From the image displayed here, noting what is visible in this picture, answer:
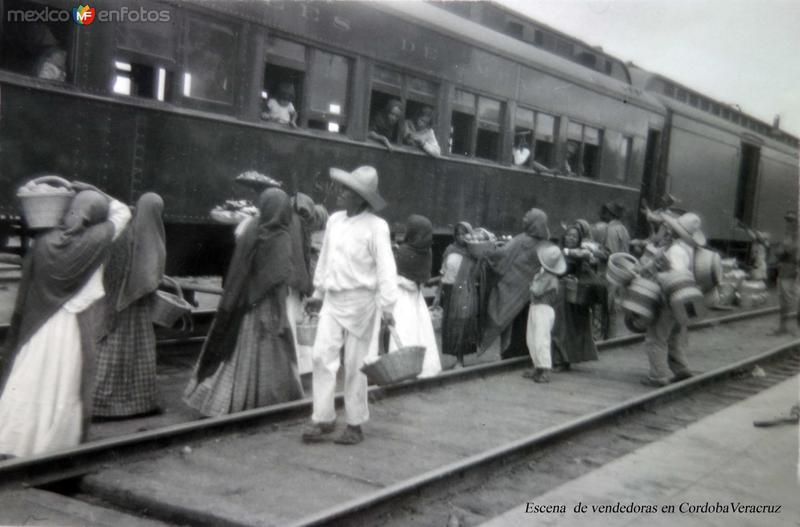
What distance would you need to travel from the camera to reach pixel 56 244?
460 centimetres

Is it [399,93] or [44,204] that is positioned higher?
[399,93]

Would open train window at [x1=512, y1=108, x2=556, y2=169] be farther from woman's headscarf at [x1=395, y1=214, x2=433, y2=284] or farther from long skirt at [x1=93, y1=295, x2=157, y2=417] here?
long skirt at [x1=93, y1=295, x2=157, y2=417]

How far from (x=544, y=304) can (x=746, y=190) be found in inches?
517

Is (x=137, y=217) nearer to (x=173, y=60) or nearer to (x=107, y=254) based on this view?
(x=107, y=254)

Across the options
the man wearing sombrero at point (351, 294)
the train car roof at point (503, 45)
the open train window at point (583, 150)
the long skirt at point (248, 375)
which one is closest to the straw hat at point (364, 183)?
the man wearing sombrero at point (351, 294)

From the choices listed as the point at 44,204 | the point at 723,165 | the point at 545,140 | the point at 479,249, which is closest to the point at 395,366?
the point at 44,204

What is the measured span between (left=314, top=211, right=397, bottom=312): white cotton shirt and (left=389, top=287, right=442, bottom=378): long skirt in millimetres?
1846

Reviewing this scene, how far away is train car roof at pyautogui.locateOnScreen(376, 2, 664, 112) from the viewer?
32.5 feet

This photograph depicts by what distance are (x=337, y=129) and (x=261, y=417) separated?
4.13 meters

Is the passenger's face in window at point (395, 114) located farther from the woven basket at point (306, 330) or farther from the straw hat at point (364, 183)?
the straw hat at point (364, 183)

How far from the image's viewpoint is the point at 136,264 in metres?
5.74

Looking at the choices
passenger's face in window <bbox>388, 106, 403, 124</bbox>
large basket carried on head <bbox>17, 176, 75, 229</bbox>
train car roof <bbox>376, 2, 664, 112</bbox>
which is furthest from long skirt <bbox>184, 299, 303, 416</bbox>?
train car roof <bbox>376, 2, 664, 112</bbox>

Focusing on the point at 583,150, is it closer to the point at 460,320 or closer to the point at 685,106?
the point at 685,106

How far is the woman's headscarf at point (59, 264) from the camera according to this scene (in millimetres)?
4602
